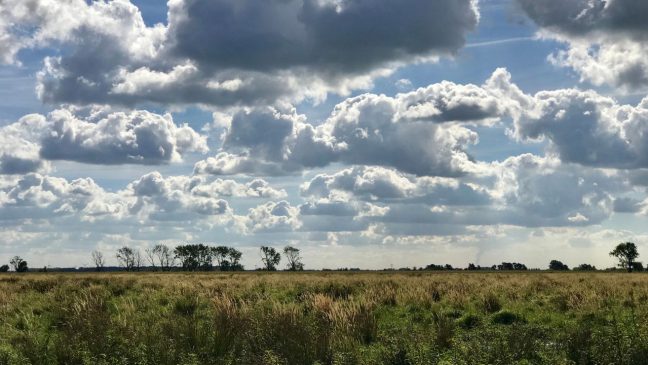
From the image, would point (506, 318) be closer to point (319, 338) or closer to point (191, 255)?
point (319, 338)

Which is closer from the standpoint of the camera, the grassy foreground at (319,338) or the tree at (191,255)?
the grassy foreground at (319,338)

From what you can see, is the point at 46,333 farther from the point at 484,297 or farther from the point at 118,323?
the point at 484,297

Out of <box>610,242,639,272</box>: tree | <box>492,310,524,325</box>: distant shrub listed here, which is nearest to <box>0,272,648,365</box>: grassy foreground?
<box>492,310,524,325</box>: distant shrub

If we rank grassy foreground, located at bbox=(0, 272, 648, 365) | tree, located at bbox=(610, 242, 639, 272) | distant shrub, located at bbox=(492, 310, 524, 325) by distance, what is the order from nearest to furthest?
grassy foreground, located at bbox=(0, 272, 648, 365) < distant shrub, located at bbox=(492, 310, 524, 325) < tree, located at bbox=(610, 242, 639, 272)

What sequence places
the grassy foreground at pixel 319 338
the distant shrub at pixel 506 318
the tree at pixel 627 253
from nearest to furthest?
the grassy foreground at pixel 319 338
the distant shrub at pixel 506 318
the tree at pixel 627 253

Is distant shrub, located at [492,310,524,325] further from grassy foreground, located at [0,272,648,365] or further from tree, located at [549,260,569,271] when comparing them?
tree, located at [549,260,569,271]

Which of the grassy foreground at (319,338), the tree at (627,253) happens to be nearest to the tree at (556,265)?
the tree at (627,253)

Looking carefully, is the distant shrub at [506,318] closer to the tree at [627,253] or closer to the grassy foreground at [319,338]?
the grassy foreground at [319,338]

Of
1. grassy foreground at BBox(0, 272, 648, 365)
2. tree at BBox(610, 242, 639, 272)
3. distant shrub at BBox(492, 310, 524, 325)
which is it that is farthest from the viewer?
tree at BBox(610, 242, 639, 272)

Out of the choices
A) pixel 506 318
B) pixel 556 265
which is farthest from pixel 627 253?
pixel 506 318

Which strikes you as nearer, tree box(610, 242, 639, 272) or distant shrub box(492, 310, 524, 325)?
distant shrub box(492, 310, 524, 325)

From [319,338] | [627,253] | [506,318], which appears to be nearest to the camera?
[319,338]

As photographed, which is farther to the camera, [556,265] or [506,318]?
[556,265]

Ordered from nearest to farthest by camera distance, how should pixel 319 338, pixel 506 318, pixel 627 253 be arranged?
pixel 319 338
pixel 506 318
pixel 627 253
